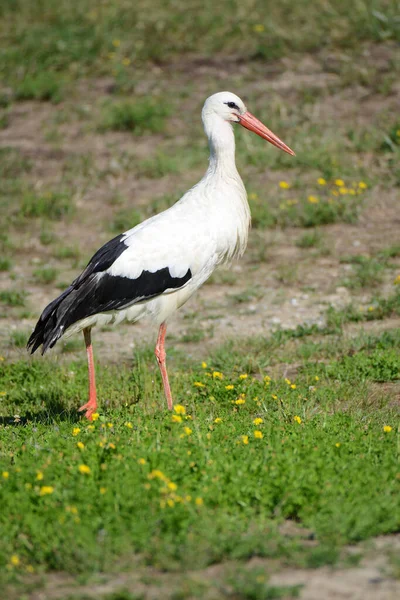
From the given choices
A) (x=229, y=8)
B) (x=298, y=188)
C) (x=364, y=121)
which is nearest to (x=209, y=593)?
(x=298, y=188)

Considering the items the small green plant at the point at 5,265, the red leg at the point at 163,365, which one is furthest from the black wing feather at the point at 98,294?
the small green plant at the point at 5,265

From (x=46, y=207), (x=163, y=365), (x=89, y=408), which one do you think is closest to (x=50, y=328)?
(x=89, y=408)

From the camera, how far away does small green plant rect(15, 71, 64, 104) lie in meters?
12.1

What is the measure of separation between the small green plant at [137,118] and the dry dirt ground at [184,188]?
0.13 metres

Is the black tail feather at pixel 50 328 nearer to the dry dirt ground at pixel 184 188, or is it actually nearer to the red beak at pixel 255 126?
the dry dirt ground at pixel 184 188

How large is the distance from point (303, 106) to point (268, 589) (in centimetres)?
856

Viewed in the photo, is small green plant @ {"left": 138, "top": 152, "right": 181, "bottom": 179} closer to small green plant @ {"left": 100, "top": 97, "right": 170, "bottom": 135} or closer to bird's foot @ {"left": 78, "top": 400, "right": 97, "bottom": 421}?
small green plant @ {"left": 100, "top": 97, "right": 170, "bottom": 135}

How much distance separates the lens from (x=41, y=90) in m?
12.1

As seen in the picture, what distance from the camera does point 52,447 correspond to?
15.1 ft

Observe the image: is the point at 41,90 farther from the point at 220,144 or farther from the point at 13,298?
the point at 220,144

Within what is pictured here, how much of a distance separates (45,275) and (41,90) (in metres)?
4.27

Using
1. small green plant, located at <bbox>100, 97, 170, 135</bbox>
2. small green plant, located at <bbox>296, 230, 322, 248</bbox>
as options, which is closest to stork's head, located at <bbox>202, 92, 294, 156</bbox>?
small green plant, located at <bbox>296, 230, 322, 248</bbox>

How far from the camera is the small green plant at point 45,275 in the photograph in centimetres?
875

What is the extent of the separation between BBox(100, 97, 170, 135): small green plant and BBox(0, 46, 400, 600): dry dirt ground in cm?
13
